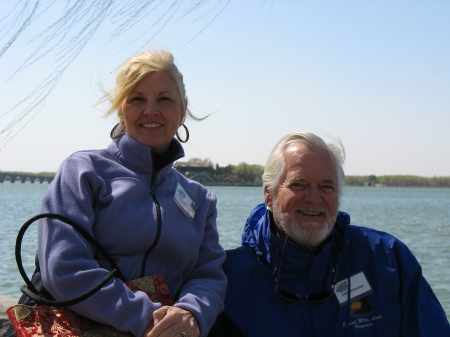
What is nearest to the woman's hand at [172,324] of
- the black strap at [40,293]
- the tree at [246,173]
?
the black strap at [40,293]

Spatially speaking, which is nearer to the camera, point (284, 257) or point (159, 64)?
point (159, 64)

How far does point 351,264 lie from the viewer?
2883mm

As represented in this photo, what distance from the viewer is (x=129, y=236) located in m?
2.31

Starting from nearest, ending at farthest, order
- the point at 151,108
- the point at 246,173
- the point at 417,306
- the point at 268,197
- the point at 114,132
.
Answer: the point at 151,108 < the point at 114,132 < the point at 417,306 < the point at 268,197 < the point at 246,173

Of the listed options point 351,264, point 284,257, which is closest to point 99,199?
point 284,257

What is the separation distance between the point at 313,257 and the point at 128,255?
0.94 meters

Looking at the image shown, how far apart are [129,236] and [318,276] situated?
101 cm

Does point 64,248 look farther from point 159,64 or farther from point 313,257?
point 313,257

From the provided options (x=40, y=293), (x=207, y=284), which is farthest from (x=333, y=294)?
(x=40, y=293)

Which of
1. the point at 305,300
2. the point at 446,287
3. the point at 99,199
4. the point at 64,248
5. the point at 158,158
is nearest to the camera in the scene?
the point at 64,248

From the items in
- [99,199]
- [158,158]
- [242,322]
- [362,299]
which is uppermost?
[158,158]

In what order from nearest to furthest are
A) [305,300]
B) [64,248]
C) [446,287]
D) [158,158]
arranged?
1. [64,248]
2. [158,158]
3. [305,300]
4. [446,287]

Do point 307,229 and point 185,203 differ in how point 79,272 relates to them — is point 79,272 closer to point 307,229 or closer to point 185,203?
point 185,203

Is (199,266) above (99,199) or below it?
below
